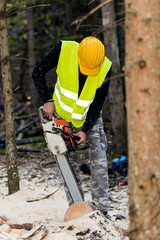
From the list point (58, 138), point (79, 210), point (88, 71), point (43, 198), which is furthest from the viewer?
point (43, 198)

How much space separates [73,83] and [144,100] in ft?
5.66

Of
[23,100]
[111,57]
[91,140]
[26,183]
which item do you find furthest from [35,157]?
[23,100]

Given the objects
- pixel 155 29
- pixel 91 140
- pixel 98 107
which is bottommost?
pixel 91 140

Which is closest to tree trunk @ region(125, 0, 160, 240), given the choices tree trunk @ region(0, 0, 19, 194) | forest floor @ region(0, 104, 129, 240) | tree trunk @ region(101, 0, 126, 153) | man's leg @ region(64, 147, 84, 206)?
forest floor @ region(0, 104, 129, 240)

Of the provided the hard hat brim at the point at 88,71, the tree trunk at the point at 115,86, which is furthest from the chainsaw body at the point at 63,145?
the tree trunk at the point at 115,86

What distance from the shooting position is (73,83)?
351 cm

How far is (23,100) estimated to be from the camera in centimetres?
1349

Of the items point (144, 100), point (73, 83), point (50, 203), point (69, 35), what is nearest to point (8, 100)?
point (73, 83)

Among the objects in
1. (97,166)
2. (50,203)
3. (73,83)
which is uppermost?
(73,83)

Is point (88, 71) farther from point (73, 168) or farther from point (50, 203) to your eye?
point (50, 203)

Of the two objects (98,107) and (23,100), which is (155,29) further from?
(23,100)

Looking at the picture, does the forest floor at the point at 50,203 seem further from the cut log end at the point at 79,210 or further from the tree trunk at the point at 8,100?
the tree trunk at the point at 8,100

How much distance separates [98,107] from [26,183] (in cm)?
208

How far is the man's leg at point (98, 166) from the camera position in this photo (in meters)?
3.61
